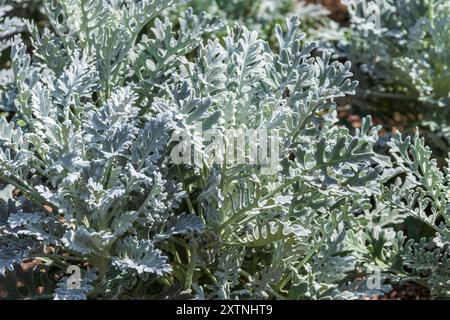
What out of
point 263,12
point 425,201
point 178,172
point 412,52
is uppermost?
point 263,12

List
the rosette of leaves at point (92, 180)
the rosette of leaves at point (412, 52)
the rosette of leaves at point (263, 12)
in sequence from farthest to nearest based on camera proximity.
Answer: the rosette of leaves at point (263, 12), the rosette of leaves at point (412, 52), the rosette of leaves at point (92, 180)

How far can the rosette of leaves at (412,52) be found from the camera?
4.02 meters

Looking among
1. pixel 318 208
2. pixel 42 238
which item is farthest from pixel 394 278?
pixel 42 238

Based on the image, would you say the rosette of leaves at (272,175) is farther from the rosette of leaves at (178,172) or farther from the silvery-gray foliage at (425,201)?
the silvery-gray foliage at (425,201)

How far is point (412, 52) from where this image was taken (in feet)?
13.6

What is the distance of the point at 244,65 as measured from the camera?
114 inches

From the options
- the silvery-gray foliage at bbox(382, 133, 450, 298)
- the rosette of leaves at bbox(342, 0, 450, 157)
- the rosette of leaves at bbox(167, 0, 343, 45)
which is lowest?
the silvery-gray foliage at bbox(382, 133, 450, 298)

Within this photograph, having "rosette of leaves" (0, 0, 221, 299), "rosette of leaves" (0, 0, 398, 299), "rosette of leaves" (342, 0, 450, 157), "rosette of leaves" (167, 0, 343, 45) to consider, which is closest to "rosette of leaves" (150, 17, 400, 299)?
"rosette of leaves" (0, 0, 398, 299)

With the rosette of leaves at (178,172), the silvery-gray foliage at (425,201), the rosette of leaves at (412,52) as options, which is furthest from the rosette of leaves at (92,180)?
the rosette of leaves at (412,52)

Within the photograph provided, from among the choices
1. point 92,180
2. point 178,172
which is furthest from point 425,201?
point 92,180

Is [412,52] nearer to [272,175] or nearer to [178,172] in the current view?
[272,175]

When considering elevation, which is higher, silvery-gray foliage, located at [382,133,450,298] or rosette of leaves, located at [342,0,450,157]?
rosette of leaves, located at [342,0,450,157]

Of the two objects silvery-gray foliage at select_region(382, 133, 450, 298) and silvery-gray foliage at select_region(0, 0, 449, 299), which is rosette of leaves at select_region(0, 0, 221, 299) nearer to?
silvery-gray foliage at select_region(0, 0, 449, 299)

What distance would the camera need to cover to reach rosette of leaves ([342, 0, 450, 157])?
4.02m
